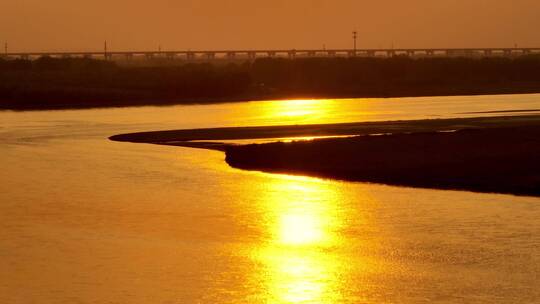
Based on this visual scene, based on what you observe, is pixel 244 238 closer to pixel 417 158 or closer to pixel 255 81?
pixel 417 158

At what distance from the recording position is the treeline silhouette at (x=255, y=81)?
8081cm

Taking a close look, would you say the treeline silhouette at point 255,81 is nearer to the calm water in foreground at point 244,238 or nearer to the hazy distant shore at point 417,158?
the hazy distant shore at point 417,158

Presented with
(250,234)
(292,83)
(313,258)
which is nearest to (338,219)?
(250,234)

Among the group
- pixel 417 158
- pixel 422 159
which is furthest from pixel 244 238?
pixel 417 158

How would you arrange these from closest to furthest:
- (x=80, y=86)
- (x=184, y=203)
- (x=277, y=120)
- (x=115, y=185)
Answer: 1. (x=184, y=203)
2. (x=115, y=185)
3. (x=277, y=120)
4. (x=80, y=86)

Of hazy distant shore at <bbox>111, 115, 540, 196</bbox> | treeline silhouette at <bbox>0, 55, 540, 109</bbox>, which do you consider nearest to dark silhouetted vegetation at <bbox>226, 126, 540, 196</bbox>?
hazy distant shore at <bbox>111, 115, 540, 196</bbox>

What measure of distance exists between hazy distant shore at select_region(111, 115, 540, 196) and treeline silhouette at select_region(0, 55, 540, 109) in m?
39.7

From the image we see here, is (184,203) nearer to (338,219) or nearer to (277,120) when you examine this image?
(338,219)

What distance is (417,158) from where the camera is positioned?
32.3 m

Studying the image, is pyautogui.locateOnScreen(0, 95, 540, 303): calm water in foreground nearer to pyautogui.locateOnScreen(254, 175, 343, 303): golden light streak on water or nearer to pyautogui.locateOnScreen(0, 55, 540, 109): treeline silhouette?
pyautogui.locateOnScreen(254, 175, 343, 303): golden light streak on water

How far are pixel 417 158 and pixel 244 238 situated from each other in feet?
37.7

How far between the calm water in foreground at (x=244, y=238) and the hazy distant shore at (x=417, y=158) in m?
0.97

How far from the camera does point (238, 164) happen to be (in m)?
33.3

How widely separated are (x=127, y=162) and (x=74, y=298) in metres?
17.7
